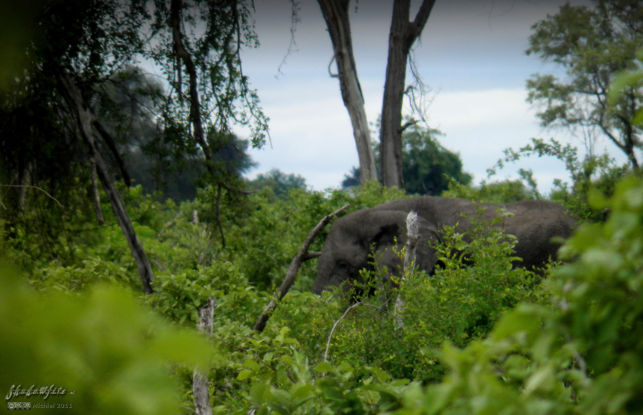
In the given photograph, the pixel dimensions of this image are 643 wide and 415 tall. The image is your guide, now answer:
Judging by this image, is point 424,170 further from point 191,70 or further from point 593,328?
point 593,328

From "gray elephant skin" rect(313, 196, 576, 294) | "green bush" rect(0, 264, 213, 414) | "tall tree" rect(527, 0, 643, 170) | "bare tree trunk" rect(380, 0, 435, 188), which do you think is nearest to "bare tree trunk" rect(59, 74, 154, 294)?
"gray elephant skin" rect(313, 196, 576, 294)

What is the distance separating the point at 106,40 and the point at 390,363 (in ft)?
15.9

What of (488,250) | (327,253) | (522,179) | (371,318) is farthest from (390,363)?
(522,179)

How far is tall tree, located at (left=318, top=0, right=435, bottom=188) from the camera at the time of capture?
52.0ft

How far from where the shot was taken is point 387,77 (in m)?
16.4

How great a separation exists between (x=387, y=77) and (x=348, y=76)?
109 centimetres

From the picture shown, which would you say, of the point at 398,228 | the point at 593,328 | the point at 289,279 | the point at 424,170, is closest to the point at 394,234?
the point at 398,228

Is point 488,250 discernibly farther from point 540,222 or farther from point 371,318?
point 540,222

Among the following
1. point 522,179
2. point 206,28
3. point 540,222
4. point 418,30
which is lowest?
point 540,222

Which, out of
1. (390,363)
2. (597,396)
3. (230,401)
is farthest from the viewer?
(390,363)

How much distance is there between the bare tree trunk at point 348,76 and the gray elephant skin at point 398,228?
20.6 feet

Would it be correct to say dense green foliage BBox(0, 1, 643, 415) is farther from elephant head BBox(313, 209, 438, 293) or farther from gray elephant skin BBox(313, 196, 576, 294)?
elephant head BBox(313, 209, 438, 293)

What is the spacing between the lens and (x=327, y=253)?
31.6 ft

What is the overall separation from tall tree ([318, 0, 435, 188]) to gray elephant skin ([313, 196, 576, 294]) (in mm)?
6175
